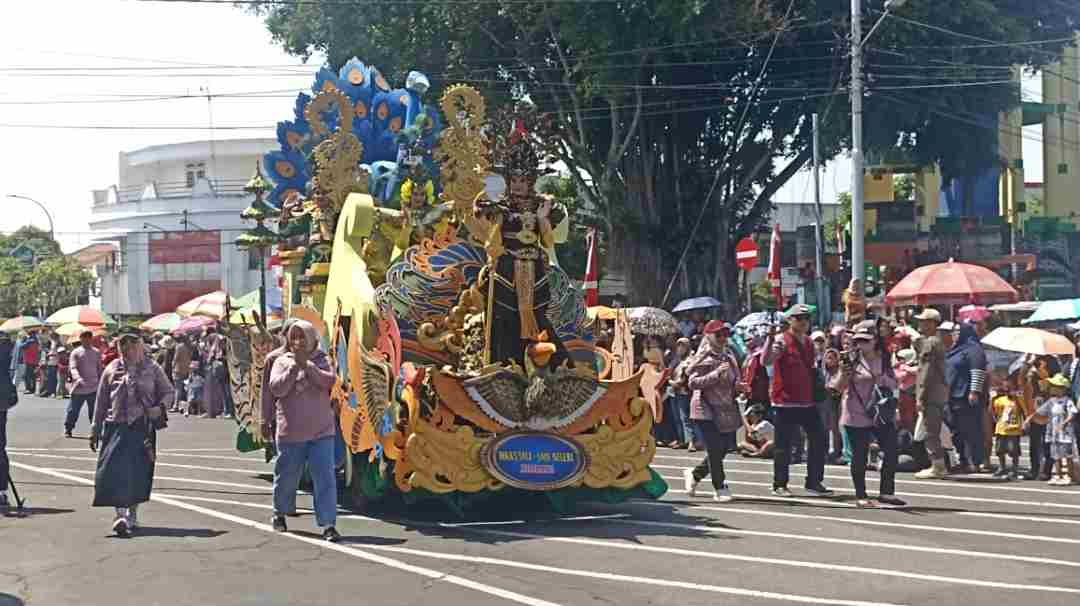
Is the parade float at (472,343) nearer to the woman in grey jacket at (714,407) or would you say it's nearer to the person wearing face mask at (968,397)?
the woman in grey jacket at (714,407)

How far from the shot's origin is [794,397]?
1293 centimetres

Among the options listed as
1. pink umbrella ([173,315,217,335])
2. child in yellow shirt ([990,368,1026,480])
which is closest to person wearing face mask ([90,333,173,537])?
child in yellow shirt ([990,368,1026,480])

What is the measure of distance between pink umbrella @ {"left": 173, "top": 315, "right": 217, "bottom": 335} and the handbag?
71.4 feet

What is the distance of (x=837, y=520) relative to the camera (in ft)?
38.2

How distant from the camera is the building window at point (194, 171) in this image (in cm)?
7444

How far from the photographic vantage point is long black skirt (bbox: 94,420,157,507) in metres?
11.1

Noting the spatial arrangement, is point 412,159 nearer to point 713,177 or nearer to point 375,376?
point 375,376

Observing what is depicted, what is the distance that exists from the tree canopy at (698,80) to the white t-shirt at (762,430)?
43.6 feet

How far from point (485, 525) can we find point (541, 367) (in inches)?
53.1

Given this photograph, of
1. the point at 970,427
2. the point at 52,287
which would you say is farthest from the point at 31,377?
the point at 970,427

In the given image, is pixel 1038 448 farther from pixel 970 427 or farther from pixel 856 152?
pixel 856 152

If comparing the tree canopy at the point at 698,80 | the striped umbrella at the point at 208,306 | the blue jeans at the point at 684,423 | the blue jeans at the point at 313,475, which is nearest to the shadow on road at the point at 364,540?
the blue jeans at the point at 313,475

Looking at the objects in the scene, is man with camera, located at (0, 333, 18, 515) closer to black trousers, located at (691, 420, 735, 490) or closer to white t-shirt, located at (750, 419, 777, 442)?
black trousers, located at (691, 420, 735, 490)

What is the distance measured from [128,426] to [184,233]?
2204 inches
